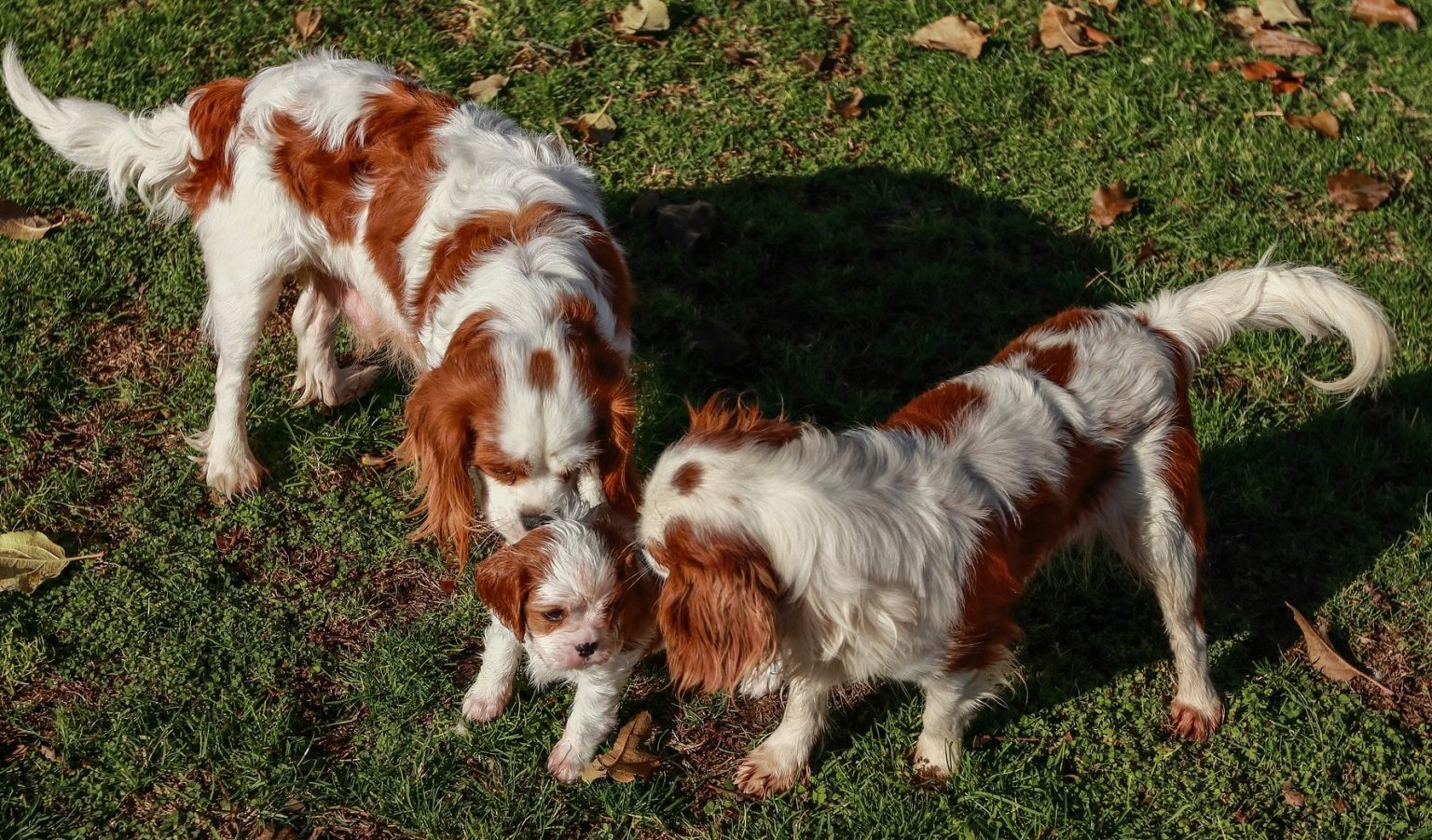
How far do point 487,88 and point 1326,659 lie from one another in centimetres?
436

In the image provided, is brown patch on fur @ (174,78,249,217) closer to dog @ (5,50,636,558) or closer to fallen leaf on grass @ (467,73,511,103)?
dog @ (5,50,636,558)

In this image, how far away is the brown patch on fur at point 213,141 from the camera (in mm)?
4457

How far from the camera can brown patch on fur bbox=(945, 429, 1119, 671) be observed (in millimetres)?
3400

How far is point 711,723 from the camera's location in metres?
4.14

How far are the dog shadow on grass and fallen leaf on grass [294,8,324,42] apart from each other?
1.89 meters

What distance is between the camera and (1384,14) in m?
6.75

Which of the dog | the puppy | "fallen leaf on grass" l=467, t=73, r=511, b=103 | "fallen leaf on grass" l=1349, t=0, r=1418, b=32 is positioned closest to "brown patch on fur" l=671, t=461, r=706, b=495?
the puppy

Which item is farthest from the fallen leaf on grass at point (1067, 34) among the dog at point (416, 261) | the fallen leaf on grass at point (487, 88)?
the dog at point (416, 261)

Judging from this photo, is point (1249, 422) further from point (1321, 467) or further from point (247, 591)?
point (247, 591)

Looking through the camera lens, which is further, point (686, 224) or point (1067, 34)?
point (1067, 34)

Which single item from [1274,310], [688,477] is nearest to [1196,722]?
[1274,310]

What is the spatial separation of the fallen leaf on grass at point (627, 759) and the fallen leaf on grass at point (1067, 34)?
13.7ft

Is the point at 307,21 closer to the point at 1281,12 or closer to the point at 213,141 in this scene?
the point at 213,141

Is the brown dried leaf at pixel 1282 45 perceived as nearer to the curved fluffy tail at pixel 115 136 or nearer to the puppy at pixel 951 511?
the puppy at pixel 951 511
